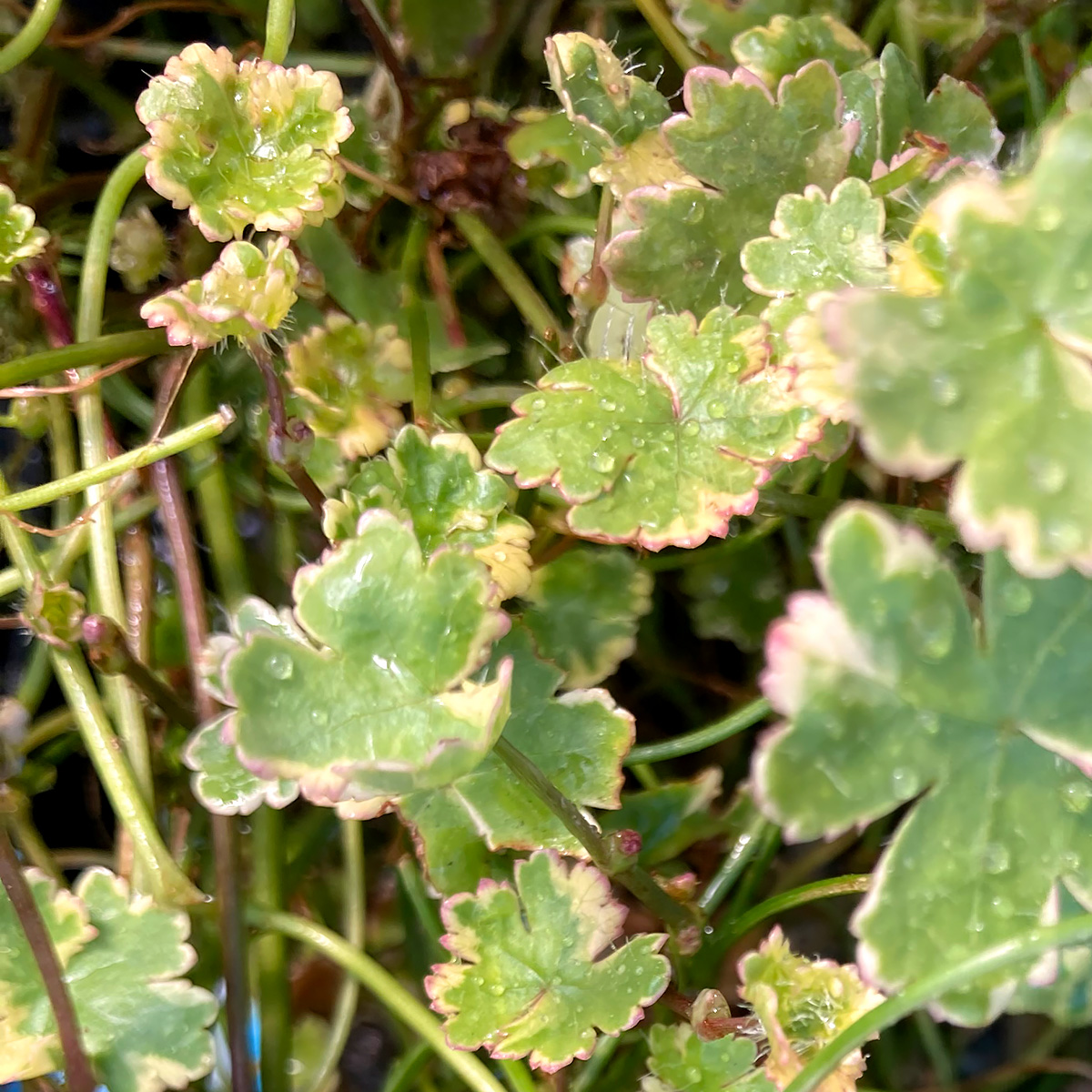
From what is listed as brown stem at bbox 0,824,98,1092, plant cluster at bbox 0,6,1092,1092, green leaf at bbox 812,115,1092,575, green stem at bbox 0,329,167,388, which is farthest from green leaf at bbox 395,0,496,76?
brown stem at bbox 0,824,98,1092

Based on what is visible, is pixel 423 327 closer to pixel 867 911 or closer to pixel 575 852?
pixel 575 852

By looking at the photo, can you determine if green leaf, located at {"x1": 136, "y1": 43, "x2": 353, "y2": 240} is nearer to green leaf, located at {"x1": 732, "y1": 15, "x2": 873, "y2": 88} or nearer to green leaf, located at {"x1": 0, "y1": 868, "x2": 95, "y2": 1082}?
green leaf, located at {"x1": 732, "y1": 15, "x2": 873, "y2": 88}

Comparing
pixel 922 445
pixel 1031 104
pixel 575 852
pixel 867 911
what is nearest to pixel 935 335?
pixel 922 445

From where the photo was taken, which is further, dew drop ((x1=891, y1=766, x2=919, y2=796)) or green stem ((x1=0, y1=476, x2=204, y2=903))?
green stem ((x1=0, y1=476, x2=204, y2=903))

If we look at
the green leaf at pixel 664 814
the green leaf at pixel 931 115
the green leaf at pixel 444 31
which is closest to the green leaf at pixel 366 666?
the green leaf at pixel 664 814

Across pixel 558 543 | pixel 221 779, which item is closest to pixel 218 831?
pixel 221 779

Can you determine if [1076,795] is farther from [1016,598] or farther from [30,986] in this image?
[30,986]

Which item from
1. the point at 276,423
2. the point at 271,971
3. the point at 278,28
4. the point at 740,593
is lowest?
the point at 271,971
